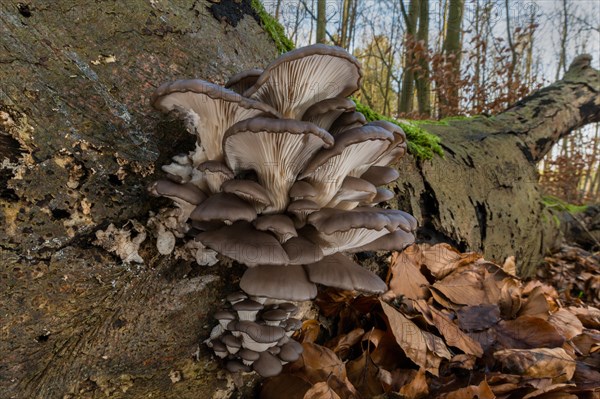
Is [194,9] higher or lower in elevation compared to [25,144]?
higher

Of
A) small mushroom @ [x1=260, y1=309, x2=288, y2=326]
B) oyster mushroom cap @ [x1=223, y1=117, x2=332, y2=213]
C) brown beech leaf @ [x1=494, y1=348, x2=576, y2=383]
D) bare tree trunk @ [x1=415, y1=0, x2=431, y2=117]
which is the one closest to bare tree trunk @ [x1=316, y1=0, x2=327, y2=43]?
bare tree trunk @ [x1=415, y1=0, x2=431, y2=117]

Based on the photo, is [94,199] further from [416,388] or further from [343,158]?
[416,388]

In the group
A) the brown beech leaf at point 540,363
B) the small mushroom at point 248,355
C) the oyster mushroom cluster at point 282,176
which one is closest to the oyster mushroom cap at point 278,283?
the oyster mushroom cluster at point 282,176

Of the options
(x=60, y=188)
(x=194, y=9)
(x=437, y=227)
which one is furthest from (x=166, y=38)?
(x=437, y=227)

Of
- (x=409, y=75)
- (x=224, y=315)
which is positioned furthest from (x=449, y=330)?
(x=409, y=75)

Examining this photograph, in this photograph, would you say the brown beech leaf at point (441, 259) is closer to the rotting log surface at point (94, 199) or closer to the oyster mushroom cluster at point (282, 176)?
the oyster mushroom cluster at point (282, 176)

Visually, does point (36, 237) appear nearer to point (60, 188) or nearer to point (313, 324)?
point (60, 188)
